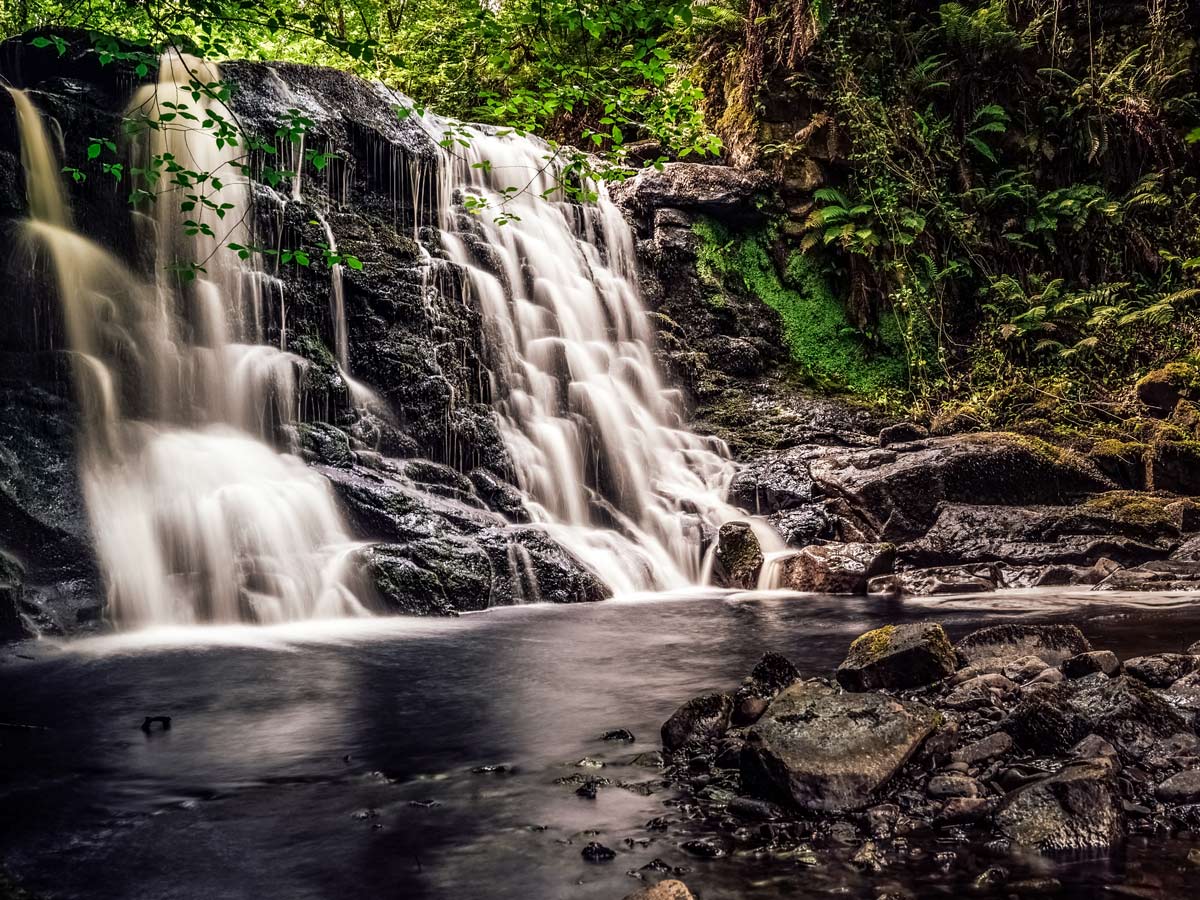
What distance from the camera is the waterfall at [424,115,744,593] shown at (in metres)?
11.5

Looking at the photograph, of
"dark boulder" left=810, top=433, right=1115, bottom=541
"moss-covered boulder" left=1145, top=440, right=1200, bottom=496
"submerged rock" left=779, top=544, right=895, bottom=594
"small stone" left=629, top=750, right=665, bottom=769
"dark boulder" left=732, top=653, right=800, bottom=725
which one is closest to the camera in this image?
"small stone" left=629, top=750, right=665, bottom=769

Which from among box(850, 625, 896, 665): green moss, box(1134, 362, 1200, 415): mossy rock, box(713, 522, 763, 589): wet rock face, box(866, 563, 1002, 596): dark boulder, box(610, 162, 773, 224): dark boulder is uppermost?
box(610, 162, 773, 224): dark boulder

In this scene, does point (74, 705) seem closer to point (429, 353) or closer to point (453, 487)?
point (453, 487)

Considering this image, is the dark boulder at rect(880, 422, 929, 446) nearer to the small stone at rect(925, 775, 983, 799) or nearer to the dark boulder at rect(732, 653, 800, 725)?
the dark boulder at rect(732, 653, 800, 725)

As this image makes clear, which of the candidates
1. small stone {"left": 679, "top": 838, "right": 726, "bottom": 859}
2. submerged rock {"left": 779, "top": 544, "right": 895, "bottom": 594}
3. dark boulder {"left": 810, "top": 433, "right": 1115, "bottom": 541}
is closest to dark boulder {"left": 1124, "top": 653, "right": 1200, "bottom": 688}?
small stone {"left": 679, "top": 838, "right": 726, "bottom": 859}

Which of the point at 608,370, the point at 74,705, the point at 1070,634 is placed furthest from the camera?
the point at 608,370

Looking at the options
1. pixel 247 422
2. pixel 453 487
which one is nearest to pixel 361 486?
pixel 453 487

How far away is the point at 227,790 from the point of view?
3.90 m

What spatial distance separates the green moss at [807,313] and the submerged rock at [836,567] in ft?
21.4

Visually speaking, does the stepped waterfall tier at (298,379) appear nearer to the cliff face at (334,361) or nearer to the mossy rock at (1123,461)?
the cliff face at (334,361)

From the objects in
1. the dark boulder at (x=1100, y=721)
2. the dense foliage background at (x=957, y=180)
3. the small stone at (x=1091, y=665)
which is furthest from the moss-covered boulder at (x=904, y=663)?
the dense foliage background at (x=957, y=180)

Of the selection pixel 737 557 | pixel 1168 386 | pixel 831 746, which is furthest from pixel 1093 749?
pixel 1168 386

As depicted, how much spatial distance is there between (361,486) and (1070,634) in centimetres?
717

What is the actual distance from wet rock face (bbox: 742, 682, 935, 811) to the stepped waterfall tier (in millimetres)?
4607
